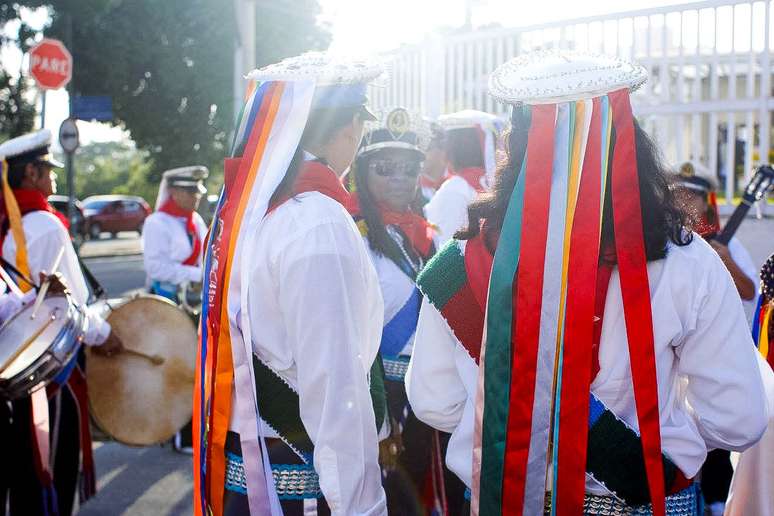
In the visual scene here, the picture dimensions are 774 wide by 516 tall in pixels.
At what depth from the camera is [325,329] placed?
7.06 ft

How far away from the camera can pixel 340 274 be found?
2188 millimetres

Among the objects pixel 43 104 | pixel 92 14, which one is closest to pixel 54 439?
pixel 43 104

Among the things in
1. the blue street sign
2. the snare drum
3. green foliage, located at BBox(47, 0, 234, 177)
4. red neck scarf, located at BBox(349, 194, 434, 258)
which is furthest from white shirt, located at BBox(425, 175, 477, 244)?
green foliage, located at BBox(47, 0, 234, 177)

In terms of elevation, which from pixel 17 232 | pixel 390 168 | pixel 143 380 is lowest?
pixel 143 380

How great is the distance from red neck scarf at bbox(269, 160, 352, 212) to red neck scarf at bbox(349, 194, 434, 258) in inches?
60.9

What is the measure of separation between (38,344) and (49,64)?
33.1ft

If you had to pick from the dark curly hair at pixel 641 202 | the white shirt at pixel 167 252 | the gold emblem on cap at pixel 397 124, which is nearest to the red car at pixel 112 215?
the white shirt at pixel 167 252

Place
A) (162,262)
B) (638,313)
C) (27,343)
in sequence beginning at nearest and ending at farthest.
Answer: (638,313)
(27,343)
(162,262)

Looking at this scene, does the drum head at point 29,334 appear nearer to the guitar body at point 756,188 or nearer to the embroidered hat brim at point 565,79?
the embroidered hat brim at point 565,79

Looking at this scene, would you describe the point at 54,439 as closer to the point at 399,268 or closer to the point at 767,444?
the point at 399,268

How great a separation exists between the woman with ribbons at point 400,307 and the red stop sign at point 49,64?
9845 mm

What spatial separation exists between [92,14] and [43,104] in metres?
8.38

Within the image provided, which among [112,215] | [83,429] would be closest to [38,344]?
[83,429]

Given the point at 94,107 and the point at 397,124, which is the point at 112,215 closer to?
the point at 94,107
